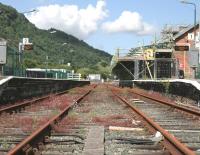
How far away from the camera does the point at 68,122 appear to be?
1563cm

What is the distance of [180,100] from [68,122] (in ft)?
56.0

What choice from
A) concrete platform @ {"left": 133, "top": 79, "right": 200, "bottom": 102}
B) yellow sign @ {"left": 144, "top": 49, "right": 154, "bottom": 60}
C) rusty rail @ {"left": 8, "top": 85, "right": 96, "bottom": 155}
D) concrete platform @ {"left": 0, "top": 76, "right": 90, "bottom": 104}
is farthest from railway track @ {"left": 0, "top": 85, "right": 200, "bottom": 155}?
yellow sign @ {"left": 144, "top": 49, "right": 154, "bottom": 60}

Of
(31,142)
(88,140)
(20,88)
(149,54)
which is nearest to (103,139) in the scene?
(88,140)

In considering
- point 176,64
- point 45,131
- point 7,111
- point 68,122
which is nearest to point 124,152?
point 45,131

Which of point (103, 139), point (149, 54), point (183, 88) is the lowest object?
point (103, 139)

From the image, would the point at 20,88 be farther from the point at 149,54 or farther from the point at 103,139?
the point at 149,54

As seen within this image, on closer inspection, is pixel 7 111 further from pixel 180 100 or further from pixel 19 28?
pixel 19 28

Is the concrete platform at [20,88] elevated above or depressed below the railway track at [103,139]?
above

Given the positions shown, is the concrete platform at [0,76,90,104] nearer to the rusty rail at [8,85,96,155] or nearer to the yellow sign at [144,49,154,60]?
the rusty rail at [8,85,96,155]

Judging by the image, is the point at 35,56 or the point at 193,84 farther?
the point at 35,56

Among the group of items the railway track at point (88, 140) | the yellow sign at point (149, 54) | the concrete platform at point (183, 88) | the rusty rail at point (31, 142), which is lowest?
the railway track at point (88, 140)

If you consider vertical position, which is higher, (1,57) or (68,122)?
(1,57)

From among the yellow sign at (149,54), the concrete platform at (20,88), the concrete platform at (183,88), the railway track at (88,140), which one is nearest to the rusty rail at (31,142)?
the railway track at (88,140)

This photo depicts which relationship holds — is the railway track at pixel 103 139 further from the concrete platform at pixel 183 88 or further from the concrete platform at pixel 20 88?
the concrete platform at pixel 183 88
